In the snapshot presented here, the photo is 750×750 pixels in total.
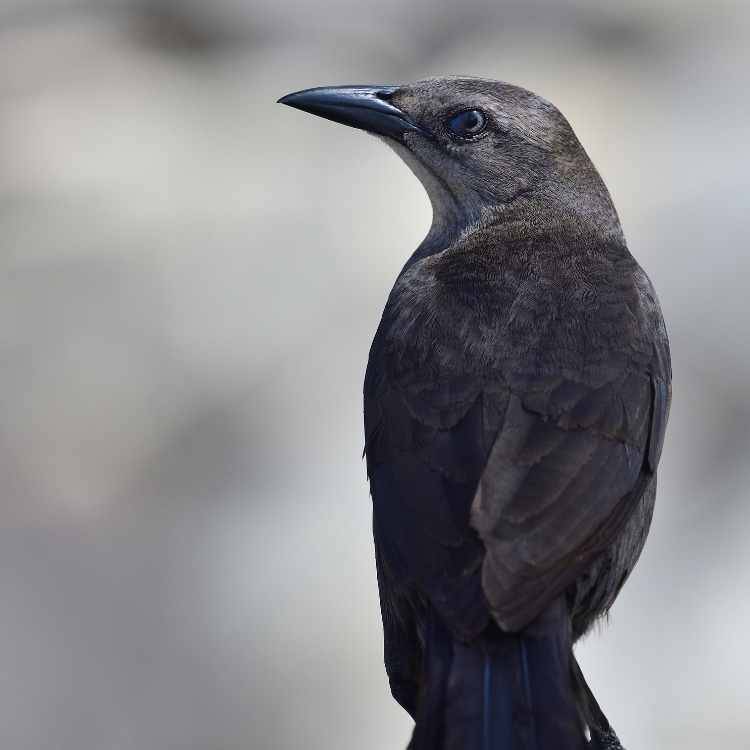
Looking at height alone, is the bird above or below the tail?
above

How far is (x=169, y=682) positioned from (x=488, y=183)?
4.64 meters

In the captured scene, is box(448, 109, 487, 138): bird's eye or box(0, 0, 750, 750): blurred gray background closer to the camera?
box(448, 109, 487, 138): bird's eye

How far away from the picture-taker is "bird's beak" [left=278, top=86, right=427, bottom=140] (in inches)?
220

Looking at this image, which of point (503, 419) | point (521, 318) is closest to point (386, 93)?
point (521, 318)

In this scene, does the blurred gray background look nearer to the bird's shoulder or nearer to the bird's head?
the bird's head

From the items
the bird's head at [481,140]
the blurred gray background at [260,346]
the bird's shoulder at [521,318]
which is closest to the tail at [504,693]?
the bird's shoulder at [521,318]

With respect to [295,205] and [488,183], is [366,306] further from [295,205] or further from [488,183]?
[488,183]

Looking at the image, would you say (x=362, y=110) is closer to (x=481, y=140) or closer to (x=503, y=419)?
(x=481, y=140)

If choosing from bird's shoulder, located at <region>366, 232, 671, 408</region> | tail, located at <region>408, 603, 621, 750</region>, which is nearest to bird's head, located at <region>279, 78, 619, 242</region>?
bird's shoulder, located at <region>366, 232, 671, 408</region>

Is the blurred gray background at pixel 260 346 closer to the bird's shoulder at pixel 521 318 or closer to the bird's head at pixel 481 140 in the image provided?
the bird's head at pixel 481 140

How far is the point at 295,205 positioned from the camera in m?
10.4

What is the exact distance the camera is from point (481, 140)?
18.2 ft

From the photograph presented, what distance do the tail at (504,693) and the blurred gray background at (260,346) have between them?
4456 mm

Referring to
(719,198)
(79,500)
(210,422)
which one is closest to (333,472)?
(210,422)
